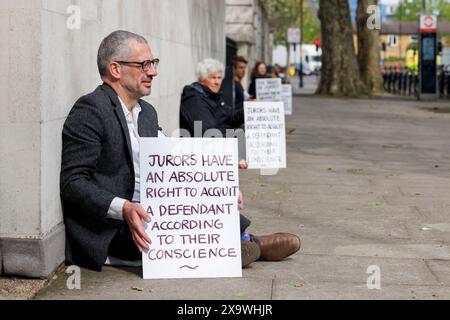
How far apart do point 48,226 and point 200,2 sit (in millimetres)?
9629

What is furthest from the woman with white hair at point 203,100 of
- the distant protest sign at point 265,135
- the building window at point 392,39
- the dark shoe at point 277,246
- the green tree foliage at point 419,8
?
the green tree foliage at point 419,8

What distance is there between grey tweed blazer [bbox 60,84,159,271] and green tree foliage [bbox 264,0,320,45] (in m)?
41.6

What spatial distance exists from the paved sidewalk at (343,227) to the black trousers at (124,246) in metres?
0.10

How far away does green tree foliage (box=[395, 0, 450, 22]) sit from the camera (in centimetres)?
13400

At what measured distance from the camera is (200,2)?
15.2 m

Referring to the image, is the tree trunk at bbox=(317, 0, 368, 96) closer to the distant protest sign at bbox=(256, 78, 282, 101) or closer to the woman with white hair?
the distant protest sign at bbox=(256, 78, 282, 101)

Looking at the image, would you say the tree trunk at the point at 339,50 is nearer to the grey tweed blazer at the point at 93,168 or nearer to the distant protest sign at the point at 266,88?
the distant protest sign at the point at 266,88

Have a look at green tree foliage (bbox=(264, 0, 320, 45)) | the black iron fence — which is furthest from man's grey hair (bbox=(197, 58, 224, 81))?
green tree foliage (bbox=(264, 0, 320, 45))

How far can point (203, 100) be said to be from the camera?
1025 centimetres

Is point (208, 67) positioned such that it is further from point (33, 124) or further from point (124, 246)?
point (33, 124)

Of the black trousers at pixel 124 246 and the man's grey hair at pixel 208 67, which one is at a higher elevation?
the man's grey hair at pixel 208 67

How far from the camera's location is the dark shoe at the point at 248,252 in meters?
6.24

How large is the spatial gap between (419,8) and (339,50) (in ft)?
332
